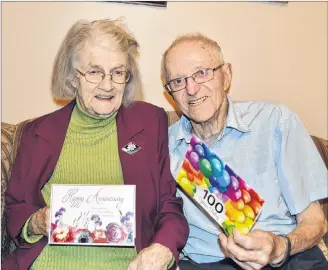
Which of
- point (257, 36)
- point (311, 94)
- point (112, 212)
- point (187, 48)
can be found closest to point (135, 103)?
point (187, 48)

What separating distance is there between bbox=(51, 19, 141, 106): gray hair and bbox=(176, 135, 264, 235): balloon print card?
0.46 m

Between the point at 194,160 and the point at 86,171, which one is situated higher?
the point at 194,160

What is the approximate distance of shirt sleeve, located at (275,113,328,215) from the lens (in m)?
1.54

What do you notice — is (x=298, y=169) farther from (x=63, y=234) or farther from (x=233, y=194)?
(x=63, y=234)

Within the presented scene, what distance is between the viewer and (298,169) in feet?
5.13

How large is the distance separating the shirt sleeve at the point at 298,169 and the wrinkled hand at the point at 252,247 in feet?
0.96

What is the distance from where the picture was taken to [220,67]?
1.65 meters

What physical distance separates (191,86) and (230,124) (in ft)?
0.60

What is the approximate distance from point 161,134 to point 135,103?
0.17 meters

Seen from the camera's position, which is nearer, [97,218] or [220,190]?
[220,190]

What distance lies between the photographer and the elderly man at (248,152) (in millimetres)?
1541

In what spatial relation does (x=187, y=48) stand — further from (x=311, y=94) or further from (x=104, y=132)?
(x=311, y=94)

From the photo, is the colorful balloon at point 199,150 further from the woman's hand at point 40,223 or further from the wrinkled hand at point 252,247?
the woman's hand at point 40,223

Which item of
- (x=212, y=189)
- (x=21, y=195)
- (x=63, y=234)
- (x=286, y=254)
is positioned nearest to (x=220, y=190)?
(x=212, y=189)
